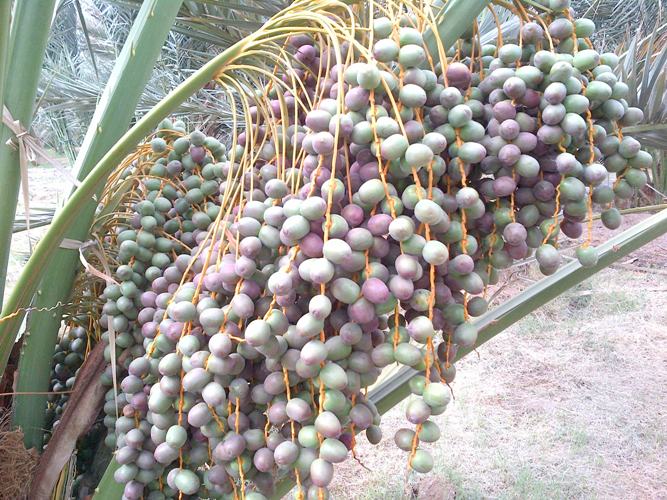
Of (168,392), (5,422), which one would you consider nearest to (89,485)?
(5,422)

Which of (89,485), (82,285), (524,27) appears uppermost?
(524,27)

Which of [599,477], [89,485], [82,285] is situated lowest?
[599,477]

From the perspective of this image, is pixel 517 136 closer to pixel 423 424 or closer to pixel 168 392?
pixel 423 424

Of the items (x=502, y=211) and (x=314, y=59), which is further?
(x=314, y=59)

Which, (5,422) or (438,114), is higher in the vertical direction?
(438,114)

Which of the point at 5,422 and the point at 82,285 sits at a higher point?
the point at 82,285

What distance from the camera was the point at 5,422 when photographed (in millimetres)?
886

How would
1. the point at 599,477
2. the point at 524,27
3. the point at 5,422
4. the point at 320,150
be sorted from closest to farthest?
the point at 320,150
the point at 524,27
the point at 5,422
the point at 599,477

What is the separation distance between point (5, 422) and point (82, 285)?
225mm

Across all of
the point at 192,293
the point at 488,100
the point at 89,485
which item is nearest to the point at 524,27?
the point at 488,100

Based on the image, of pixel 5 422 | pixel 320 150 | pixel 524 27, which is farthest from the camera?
pixel 5 422

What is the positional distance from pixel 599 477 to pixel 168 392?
1.94 metres

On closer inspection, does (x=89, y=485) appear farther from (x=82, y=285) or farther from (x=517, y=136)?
(x=517, y=136)

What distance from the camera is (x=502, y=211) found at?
56cm
